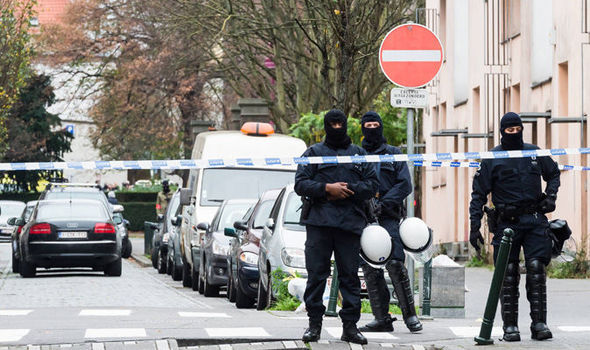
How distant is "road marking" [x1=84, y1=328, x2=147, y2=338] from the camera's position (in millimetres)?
10258

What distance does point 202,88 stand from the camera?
5262 centimetres

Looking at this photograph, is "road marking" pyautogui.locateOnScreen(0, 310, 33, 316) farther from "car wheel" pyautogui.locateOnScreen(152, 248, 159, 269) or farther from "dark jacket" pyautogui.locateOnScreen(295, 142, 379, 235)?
"car wheel" pyautogui.locateOnScreen(152, 248, 159, 269)

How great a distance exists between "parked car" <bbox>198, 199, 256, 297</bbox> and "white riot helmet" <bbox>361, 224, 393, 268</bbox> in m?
8.70

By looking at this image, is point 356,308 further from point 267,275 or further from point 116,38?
point 116,38

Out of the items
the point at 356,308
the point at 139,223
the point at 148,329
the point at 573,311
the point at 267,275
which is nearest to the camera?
the point at 356,308

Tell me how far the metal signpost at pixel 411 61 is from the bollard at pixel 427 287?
0.31 m

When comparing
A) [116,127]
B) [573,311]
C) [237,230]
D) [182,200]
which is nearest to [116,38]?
[116,127]

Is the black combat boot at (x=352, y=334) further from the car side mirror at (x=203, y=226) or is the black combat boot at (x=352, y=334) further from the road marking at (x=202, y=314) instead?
the car side mirror at (x=203, y=226)

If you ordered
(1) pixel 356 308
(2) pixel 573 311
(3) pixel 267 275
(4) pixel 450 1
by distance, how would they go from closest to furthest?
(1) pixel 356 308
(2) pixel 573 311
(3) pixel 267 275
(4) pixel 450 1

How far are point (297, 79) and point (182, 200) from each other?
12.3 metres

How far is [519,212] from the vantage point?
10164mm

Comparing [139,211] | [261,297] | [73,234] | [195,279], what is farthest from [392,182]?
[139,211]

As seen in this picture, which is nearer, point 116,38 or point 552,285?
point 552,285

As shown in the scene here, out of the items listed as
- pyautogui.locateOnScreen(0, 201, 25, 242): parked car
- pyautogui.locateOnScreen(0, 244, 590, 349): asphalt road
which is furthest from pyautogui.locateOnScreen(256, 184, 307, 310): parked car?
pyautogui.locateOnScreen(0, 201, 25, 242): parked car
